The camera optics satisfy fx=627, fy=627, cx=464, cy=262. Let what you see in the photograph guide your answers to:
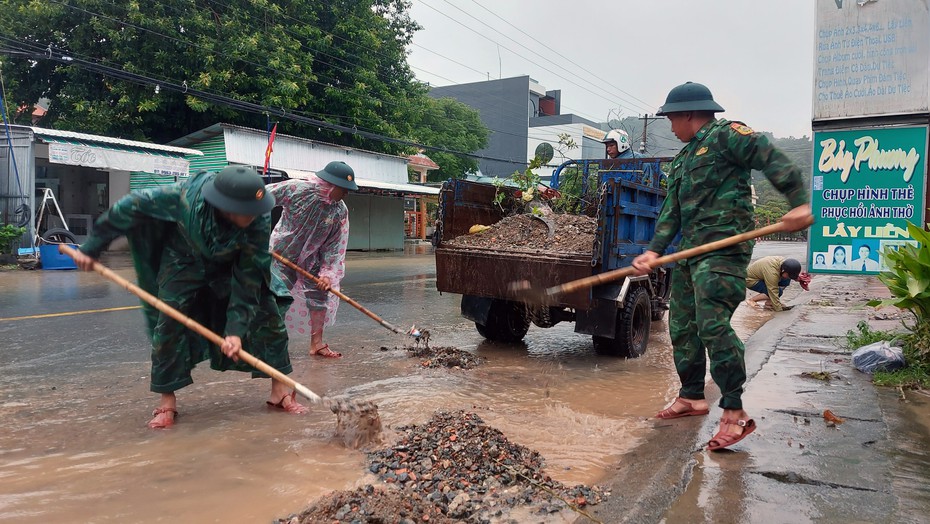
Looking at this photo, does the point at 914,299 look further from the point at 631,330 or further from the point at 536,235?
the point at 536,235

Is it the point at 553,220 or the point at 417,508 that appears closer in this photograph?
the point at 417,508

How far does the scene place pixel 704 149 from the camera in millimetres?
3586

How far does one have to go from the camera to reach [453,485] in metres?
2.79

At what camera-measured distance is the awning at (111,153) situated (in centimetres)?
1398

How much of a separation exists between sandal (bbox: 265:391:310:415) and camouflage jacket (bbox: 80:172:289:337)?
2.10ft

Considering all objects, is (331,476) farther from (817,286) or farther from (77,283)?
(817,286)

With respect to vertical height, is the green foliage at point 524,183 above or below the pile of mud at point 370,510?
above

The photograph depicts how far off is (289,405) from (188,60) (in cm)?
1665

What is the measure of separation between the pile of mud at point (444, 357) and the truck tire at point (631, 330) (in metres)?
1.23

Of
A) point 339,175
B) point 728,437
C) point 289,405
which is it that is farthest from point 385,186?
point 728,437

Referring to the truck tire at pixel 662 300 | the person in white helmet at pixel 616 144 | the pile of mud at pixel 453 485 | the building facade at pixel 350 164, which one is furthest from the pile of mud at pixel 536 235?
the building facade at pixel 350 164

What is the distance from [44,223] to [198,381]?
14.0m

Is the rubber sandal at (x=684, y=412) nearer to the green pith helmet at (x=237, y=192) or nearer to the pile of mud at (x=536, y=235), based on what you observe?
the pile of mud at (x=536, y=235)

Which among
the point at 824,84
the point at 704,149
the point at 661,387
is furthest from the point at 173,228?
the point at 824,84
